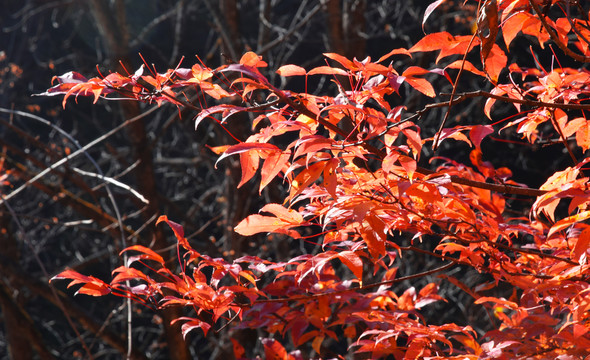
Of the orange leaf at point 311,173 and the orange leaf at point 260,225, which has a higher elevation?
the orange leaf at point 311,173

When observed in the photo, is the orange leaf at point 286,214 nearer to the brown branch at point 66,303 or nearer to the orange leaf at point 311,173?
the orange leaf at point 311,173

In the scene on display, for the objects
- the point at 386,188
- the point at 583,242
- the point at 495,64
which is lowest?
the point at 583,242

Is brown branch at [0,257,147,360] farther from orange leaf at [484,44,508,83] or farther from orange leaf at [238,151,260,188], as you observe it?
orange leaf at [484,44,508,83]

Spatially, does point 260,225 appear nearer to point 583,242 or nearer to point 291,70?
point 291,70

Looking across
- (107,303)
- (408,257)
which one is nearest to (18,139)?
(107,303)

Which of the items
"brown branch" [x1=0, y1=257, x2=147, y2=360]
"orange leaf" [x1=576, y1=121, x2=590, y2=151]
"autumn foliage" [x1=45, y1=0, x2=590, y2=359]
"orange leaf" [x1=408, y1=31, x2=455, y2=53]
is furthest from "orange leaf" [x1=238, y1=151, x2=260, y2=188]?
"brown branch" [x1=0, y1=257, x2=147, y2=360]

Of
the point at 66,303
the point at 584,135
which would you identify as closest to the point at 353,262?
the point at 584,135

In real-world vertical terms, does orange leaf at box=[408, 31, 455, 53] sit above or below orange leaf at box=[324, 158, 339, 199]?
above

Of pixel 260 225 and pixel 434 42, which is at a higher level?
pixel 434 42

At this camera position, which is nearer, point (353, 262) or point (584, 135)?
point (353, 262)

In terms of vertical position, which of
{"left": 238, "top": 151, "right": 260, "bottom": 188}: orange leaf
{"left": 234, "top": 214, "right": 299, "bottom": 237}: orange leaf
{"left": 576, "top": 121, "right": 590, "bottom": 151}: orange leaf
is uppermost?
{"left": 238, "top": 151, "right": 260, "bottom": 188}: orange leaf

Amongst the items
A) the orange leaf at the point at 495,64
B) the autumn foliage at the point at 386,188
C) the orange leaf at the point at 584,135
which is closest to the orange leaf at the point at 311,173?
the autumn foliage at the point at 386,188

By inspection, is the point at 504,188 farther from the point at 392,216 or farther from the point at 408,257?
the point at 408,257

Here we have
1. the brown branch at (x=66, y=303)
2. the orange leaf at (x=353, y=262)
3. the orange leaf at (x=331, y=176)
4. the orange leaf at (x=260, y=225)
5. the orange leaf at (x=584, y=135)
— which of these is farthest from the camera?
the brown branch at (x=66, y=303)
